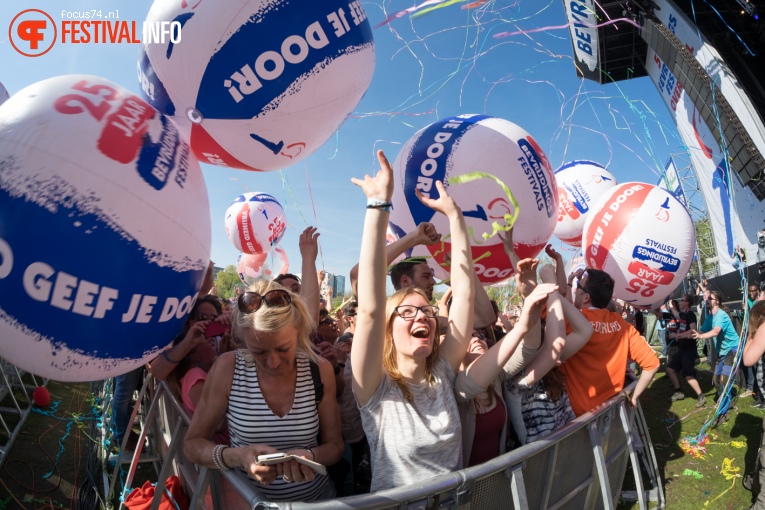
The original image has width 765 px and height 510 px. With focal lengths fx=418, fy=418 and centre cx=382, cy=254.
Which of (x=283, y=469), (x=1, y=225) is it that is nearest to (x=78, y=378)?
(x=1, y=225)

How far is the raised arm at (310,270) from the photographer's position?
2436mm

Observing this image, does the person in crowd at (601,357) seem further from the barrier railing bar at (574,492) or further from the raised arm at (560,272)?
the barrier railing bar at (574,492)

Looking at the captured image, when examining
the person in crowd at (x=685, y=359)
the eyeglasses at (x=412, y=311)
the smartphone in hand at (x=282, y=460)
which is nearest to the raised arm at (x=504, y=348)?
the eyeglasses at (x=412, y=311)

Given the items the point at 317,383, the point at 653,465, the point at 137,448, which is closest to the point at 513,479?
the point at 317,383

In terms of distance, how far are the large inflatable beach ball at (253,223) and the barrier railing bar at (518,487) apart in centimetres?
603

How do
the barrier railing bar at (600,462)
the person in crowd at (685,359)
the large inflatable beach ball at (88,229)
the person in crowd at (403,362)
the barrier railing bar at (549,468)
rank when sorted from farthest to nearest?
the person in crowd at (685,359), the barrier railing bar at (600,462), the barrier railing bar at (549,468), the large inflatable beach ball at (88,229), the person in crowd at (403,362)

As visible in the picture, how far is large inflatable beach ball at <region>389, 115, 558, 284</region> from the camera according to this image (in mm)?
2865

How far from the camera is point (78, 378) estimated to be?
6.37 feet

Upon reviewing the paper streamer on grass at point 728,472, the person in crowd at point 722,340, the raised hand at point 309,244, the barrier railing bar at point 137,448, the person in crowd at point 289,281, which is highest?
the raised hand at point 309,244

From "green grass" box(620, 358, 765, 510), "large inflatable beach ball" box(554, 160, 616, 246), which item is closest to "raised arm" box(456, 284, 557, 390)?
"green grass" box(620, 358, 765, 510)

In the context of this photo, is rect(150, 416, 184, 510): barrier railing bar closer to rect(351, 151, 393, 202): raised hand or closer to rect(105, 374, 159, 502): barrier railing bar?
rect(105, 374, 159, 502): barrier railing bar

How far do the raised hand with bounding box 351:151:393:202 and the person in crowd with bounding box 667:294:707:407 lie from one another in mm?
6528

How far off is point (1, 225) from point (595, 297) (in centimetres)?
335

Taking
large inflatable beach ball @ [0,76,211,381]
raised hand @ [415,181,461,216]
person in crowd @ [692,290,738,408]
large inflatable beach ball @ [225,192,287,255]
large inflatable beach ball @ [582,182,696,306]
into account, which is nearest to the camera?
large inflatable beach ball @ [0,76,211,381]
